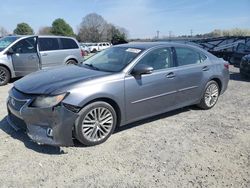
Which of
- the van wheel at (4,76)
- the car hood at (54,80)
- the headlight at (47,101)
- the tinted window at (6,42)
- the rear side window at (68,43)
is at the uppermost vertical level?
the tinted window at (6,42)

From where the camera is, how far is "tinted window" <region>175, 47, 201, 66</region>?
5570 millimetres

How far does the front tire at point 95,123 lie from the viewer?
4.10 meters

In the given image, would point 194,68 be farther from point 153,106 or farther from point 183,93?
point 153,106

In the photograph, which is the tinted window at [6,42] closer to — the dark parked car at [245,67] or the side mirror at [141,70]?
the side mirror at [141,70]

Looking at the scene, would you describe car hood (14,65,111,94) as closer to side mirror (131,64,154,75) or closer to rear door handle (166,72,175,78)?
side mirror (131,64,154,75)

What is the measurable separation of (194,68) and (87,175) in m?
3.30

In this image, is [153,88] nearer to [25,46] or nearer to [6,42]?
[25,46]

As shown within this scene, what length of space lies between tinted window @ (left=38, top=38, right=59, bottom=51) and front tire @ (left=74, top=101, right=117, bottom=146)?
624cm

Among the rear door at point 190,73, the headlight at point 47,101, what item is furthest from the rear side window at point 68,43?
the headlight at point 47,101

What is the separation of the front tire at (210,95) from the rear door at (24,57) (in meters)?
5.79

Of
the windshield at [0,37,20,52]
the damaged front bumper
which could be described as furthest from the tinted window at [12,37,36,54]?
the damaged front bumper

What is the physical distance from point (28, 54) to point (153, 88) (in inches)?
233

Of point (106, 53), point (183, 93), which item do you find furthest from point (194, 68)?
point (106, 53)

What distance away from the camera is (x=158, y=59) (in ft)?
17.1
